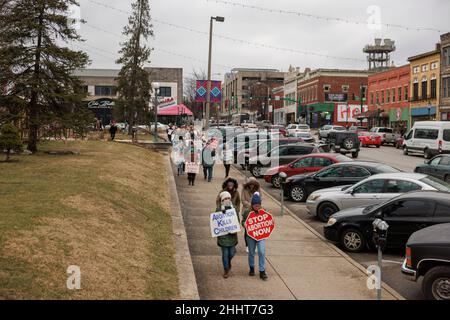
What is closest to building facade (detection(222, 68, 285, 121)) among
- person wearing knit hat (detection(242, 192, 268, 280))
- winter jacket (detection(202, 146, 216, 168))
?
winter jacket (detection(202, 146, 216, 168))

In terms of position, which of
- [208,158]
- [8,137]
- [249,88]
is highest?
[249,88]

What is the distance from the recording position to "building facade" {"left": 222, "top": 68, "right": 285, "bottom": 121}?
12988 centimetres

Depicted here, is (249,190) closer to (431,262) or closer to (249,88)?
(431,262)

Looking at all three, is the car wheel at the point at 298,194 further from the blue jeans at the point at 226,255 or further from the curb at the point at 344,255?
the blue jeans at the point at 226,255

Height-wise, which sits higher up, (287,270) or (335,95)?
(335,95)

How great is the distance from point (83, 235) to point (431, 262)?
5.84 metres

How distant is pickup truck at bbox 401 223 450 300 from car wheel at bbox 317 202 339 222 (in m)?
6.57

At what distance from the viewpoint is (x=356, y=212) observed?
13.0m

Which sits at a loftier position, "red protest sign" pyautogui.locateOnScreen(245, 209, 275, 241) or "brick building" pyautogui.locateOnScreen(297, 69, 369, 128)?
"brick building" pyautogui.locateOnScreen(297, 69, 369, 128)

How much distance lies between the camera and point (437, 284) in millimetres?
8609

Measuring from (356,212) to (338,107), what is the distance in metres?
77.9

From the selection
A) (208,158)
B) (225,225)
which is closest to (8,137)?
(208,158)

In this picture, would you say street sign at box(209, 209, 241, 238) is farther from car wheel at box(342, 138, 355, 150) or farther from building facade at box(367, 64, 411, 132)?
building facade at box(367, 64, 411, 132)

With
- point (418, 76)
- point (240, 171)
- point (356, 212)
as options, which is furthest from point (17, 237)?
point (418, 76)
